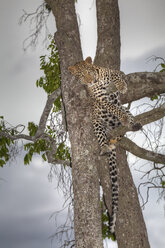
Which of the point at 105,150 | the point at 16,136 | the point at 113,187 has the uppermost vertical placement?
the point at 16,136

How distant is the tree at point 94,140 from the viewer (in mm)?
4844

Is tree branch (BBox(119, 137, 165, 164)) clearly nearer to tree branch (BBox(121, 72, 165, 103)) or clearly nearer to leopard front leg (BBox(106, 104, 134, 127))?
leopard front leg (BBox(106, 104, 134, 127))

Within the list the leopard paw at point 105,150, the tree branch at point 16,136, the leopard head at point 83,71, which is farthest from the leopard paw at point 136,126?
the tree branch at point 16,136

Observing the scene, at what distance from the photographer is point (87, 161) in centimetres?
502

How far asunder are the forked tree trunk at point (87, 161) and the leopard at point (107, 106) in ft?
0.40

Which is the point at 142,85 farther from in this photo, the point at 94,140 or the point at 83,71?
the point at 94,140

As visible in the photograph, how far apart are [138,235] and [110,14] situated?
13.2 feet

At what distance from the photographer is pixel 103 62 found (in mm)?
6320

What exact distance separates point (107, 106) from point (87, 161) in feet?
3.38

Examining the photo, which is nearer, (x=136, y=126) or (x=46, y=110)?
(x=136, y=126)

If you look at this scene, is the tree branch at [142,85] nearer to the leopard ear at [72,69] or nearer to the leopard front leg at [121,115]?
the leopard front leg at [121,115]

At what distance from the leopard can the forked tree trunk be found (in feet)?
0.40

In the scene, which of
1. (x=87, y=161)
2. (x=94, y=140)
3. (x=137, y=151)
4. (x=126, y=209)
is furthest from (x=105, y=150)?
(x=126, y=209)

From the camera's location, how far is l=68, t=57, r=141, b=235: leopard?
17.4 ft
